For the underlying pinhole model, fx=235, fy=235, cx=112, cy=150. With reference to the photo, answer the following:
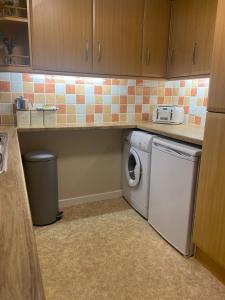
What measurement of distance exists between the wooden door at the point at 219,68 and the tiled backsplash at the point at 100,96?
976mm

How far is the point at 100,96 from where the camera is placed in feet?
8.59

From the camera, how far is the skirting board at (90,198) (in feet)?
8.90

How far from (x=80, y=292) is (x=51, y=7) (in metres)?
Result: 2.22

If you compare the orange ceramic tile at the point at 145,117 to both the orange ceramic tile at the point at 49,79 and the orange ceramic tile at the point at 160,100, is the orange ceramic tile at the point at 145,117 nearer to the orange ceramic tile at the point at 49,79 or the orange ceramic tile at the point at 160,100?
the orange ceramic tile at the point at 160,100

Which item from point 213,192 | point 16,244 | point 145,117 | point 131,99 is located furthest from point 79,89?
point 16,244

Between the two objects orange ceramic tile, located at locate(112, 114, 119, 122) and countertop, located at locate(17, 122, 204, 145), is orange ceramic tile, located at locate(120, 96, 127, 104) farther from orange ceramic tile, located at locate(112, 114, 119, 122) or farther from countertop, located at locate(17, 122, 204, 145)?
countertop, located at locate(17, 122, 204, 145)

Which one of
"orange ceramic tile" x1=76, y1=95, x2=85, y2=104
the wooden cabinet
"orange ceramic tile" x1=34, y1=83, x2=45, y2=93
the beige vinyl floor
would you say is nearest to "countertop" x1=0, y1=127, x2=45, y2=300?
the beige vinyl floor

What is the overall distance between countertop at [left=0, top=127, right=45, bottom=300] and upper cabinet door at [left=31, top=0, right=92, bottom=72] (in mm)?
1489

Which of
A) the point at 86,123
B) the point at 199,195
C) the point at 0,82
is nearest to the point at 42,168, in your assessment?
the point at 86,123

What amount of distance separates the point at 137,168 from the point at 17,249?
6.29ft

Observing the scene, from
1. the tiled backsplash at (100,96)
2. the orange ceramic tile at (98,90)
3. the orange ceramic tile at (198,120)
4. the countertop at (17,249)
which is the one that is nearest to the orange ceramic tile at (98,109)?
the tiled backsplash at (100,96)

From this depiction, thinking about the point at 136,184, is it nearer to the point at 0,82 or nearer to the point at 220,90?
the point at 220,90

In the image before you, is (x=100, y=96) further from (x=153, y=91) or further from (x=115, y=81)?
(x=153, y=91)

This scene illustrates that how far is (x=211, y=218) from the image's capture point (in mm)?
1618
